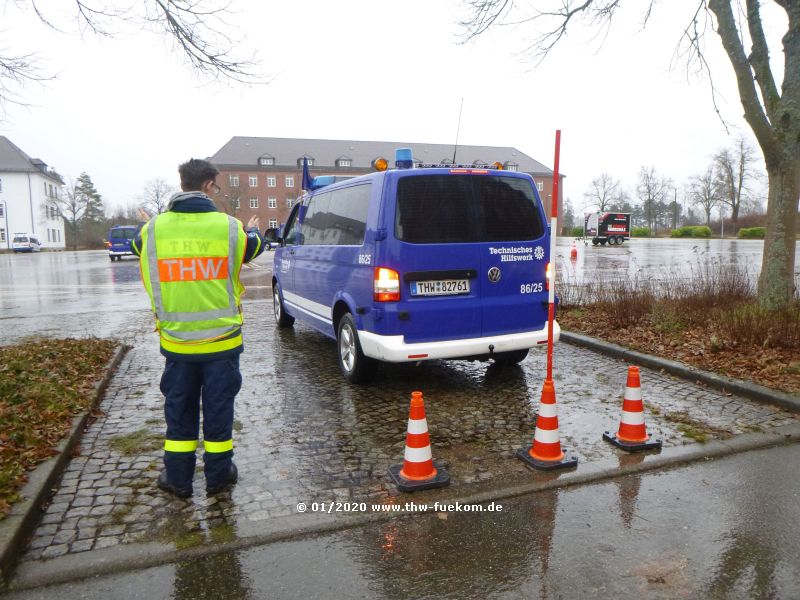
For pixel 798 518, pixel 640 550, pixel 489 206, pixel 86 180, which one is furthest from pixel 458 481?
pixel 86 180

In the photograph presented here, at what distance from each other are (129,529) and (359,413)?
2.24 meters

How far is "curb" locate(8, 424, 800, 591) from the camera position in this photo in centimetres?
280

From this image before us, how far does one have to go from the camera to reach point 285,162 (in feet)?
268

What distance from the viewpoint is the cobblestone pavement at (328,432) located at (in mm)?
3320

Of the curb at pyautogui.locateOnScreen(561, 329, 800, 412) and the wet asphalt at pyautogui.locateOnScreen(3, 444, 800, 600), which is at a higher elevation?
the curb at pyautogui.locateOnScreen(561, 329, 800, 412)

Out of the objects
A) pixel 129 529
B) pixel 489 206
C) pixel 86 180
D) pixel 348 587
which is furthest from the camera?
pixel 86 180

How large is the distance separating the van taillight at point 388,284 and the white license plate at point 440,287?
15 cm

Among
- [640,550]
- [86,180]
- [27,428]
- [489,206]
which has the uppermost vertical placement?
[86,180]

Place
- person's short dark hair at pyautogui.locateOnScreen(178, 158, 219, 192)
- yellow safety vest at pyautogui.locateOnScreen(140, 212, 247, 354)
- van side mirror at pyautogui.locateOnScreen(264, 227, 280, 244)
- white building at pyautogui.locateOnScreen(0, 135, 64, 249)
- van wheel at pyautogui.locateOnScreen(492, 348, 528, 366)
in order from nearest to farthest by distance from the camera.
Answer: yellow safety vest at pyautogui.locateOnScreen(140, 212, 247, 354)
person's short dark hair at pyautogui.locateOnScreen(178, 158, 219, 192)
van wheel at pyautogui.locateOnScreen(492, 348, 528, 366)
van side mirror at pyautogui.locateOnScreen(264, 227, 280, 244)
white building at pyautogui.locateOnScreen(0, 135, 64, 249)

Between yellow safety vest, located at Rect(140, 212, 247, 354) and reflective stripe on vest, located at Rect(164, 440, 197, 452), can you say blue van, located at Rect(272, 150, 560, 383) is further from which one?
reflective stripe on vest, located at Rect(164, 440, 197, 452)

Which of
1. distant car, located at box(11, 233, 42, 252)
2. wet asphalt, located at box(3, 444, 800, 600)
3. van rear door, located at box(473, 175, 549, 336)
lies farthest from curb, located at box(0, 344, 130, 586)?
distant car, located at box(11, 233, 42, 252)

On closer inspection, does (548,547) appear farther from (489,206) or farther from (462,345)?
(489,206)

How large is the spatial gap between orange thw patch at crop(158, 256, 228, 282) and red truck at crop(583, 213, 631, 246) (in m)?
45.6

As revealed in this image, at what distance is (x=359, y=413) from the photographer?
507 cm
